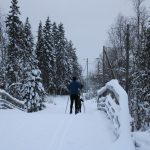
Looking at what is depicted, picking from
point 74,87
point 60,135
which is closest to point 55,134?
point 60,135

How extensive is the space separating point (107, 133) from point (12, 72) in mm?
33058

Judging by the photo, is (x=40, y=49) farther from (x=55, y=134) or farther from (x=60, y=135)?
(x=60, y=135)

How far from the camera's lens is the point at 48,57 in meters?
61.6

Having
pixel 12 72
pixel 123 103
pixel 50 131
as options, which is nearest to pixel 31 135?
pixel 50 131

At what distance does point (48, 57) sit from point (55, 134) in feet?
173

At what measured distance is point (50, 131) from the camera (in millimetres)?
9812

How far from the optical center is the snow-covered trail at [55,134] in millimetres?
7934

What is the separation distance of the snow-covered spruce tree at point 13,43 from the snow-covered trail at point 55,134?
29441 mm

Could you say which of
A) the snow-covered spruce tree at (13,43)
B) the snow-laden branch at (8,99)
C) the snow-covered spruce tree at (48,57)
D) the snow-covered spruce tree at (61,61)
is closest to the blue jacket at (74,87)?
the snow-laden branch at (8,99)

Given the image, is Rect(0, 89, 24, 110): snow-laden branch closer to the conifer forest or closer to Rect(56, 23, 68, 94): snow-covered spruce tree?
the conifer forest

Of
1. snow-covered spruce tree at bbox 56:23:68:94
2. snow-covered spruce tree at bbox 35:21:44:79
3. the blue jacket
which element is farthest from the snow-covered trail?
snow-covered spruce tree at bbox 56:23:68:94

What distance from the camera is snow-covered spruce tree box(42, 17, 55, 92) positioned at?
61.3m

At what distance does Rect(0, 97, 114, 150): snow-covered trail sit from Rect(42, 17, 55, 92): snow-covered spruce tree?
49599 mm

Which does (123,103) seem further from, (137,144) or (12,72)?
(12,72)
